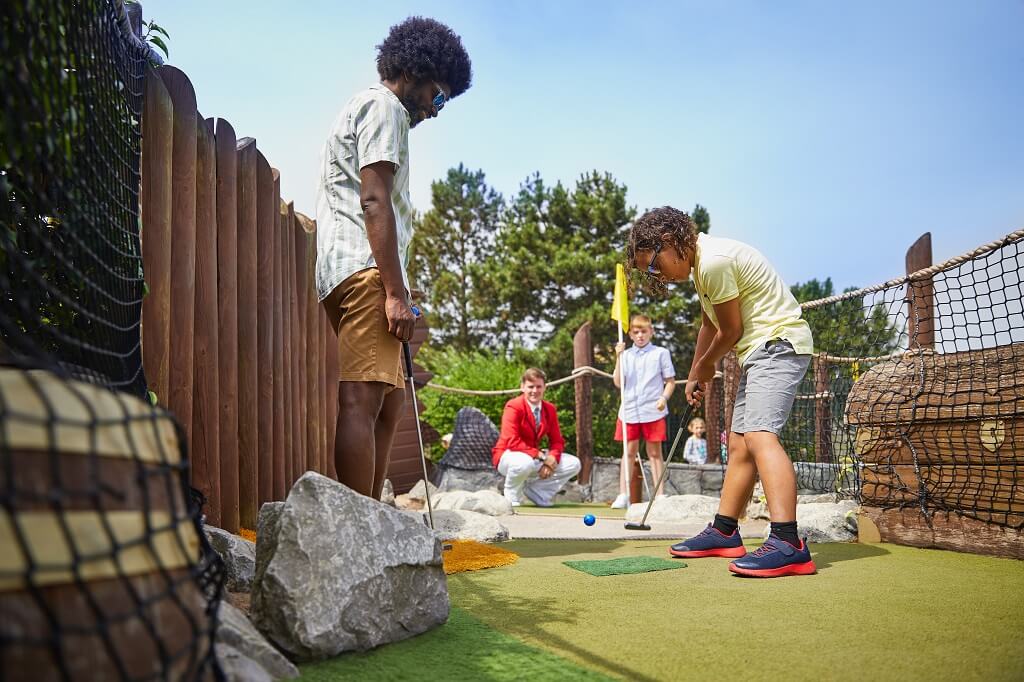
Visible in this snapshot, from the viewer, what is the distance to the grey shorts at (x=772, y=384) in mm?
3100

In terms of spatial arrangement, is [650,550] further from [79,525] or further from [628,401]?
[628,401]

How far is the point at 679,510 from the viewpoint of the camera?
5.79 m

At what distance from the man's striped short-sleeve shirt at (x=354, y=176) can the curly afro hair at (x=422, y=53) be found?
11 centimetres

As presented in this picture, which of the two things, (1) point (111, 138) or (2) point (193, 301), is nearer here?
(1) point (111, 138)

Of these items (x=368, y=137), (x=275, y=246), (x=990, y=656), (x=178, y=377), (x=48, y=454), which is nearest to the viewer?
(x=48, y=454)

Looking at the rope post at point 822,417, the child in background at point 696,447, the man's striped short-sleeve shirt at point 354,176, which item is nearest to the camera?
the man's striped short-sleeve shirt at point 354,176

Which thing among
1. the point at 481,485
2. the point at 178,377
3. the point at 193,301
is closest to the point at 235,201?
the point at 193,301

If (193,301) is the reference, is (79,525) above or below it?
below

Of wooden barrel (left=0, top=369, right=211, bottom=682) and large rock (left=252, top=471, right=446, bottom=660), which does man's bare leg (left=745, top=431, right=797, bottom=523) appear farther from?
wooden barrel (left=0, top=369, right=211, bottom=682)

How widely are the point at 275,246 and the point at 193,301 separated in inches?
45.1

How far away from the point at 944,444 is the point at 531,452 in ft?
15.7

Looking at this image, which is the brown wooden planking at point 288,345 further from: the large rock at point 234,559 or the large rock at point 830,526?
the large rock at point 830,526

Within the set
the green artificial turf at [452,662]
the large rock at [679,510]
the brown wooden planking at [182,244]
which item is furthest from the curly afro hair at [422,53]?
the large rock at [679,510]

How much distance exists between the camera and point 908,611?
2.22m
